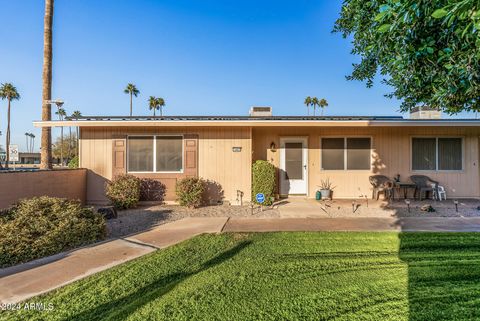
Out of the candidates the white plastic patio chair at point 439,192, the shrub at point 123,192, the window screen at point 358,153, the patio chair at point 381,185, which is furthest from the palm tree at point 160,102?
the white plastic patio chair at point 439,192

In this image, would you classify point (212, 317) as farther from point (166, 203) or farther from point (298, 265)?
point (166, 203)

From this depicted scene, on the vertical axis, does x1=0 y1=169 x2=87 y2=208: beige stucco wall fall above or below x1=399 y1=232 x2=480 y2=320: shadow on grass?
above

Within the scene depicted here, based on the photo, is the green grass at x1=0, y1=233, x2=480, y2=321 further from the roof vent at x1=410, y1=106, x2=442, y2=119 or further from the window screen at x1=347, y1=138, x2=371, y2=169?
the roof vent at x1=410, y1=106, x2=442, y2=119

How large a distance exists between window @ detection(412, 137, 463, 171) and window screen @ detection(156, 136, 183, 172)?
800cm

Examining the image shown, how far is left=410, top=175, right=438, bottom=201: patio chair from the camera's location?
325 inches

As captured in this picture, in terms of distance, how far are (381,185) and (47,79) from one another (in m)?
12.1

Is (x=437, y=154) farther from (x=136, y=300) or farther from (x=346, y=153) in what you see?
(x=136, y=300)

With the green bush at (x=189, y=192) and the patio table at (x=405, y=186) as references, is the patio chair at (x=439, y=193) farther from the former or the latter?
the green bush at (x=189, y=192)

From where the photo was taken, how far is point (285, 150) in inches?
345

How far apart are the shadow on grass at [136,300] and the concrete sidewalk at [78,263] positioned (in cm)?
83

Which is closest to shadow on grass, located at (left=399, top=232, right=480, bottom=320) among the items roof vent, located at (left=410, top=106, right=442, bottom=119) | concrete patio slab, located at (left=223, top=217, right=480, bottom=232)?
concrete patio slab, located at (left=223, top=217, right=480, bottom=232)

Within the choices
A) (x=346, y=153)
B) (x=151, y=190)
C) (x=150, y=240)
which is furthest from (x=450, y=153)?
(x=151, y=190)

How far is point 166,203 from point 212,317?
5910 mm

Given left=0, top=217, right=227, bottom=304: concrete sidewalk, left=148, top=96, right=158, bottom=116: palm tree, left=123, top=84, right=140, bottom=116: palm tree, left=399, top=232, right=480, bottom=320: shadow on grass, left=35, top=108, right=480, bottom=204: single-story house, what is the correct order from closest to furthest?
left=399, top=232, right=480, bottom=320: shadow on grass → left=0, top=217, right=227, bottom=304: concrete sidewalk → left=35, top=108, right=480, bottom=204: single-story house → left=148, top=96, right=158, bottom=116: palm tree → left=123, top=84, right=140, bottom=116: palm tree
